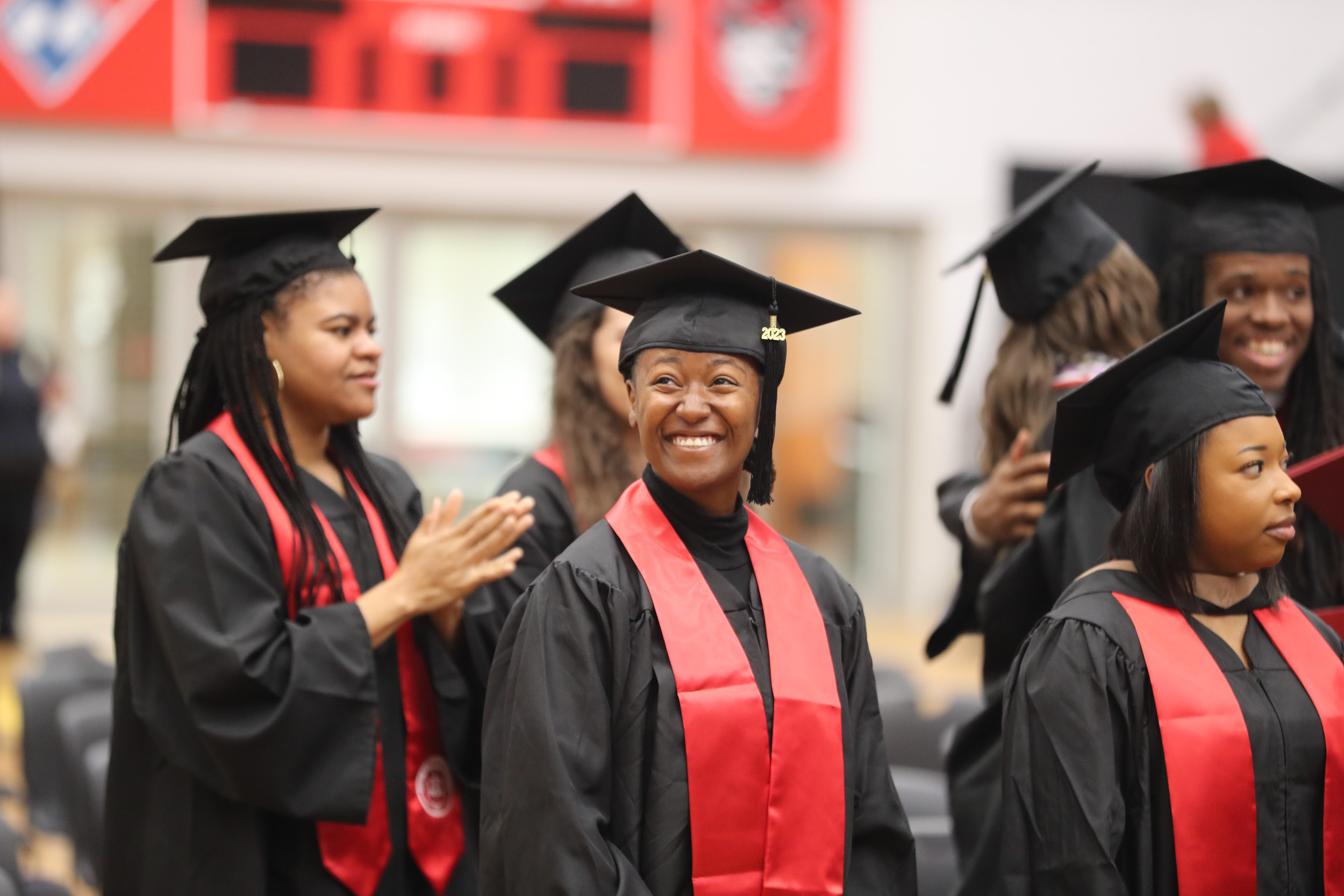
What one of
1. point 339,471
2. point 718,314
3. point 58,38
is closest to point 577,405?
point 339,471

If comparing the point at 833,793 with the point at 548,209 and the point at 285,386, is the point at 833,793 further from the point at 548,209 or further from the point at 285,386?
the point at 548,209

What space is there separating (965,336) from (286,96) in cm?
630

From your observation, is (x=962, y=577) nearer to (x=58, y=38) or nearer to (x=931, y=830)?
(x=931, y=830)

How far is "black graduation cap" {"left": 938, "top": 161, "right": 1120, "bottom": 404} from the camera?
2809 millimetres

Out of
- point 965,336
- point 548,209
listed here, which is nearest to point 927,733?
point 965,336

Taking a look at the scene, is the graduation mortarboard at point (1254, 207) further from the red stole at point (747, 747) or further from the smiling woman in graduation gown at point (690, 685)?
the red stole at point (747, 747)

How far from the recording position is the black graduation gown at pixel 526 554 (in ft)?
8.60

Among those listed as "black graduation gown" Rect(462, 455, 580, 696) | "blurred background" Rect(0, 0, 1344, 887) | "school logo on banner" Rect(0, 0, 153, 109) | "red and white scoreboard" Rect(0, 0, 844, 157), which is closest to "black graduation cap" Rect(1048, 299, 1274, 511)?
"black graduation gown" Rect(462, 455, 580, 696)

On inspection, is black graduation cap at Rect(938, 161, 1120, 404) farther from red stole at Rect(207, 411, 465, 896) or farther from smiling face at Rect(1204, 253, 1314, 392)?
red stole at Rect(207, 411, 465, 896)

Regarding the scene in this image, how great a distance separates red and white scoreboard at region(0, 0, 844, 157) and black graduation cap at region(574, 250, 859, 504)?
6.69m

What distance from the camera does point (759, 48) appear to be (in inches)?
340

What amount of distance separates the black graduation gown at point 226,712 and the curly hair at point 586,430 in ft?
1.83

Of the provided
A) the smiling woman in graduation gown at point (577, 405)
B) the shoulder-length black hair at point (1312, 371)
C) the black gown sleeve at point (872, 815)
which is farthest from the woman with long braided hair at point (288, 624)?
the shoulder-length black hair at point (1312, 371)

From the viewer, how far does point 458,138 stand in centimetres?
840
